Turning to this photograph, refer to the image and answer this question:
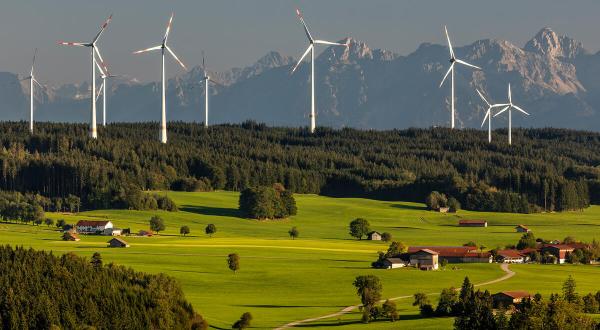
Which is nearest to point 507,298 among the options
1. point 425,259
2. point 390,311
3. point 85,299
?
point 390,311

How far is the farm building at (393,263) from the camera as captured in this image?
625 ft

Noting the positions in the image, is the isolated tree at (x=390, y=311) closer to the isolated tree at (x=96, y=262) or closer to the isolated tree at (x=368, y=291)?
the isolated tree at (x=368, y=291)

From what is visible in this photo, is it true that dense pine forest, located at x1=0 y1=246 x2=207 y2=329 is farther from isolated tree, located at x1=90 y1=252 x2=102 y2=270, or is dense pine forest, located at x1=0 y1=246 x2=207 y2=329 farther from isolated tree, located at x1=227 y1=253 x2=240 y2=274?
isolated tree, located at x1=227 y1=253 x2=240 y2=274

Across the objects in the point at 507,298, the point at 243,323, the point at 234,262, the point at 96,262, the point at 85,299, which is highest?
the point at 96,262

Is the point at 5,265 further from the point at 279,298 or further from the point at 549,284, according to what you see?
the point at 549,284

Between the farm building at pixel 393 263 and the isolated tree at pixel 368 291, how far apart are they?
30.4m

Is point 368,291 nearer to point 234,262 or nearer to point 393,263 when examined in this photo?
point 234,262

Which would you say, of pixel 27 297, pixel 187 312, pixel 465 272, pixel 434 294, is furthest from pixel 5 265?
pixel 465 272

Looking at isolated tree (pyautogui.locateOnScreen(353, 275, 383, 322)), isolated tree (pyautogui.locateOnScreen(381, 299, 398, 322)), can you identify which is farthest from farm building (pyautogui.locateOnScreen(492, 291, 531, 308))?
isolated tree (pyautogui.locateOnScreen(353, 275, 383, 322))

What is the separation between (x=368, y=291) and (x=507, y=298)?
46.8ft

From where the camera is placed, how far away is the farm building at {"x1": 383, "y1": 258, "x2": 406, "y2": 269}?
190 metres

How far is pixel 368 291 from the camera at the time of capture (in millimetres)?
152750

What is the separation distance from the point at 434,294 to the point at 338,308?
1370cm

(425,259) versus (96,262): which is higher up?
(96,262)
